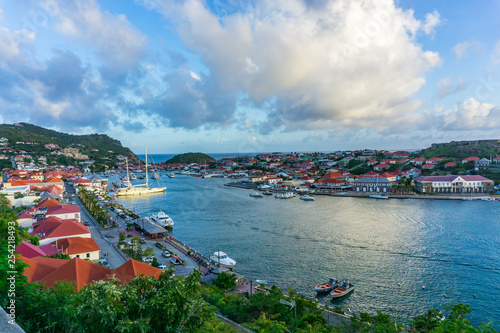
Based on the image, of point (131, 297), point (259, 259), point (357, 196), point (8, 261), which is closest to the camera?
point (131, 297)

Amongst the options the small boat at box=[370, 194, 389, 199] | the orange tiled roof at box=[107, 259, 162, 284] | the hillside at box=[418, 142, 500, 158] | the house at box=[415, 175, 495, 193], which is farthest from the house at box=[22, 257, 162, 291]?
the hillside at box=[418, 142, 500, 158]

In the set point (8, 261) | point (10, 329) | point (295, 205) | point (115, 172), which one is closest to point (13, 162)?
point (115, 172)

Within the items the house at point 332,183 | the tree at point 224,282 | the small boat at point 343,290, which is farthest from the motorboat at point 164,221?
the house at point 332,183

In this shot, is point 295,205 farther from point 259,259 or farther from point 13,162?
point 13,162

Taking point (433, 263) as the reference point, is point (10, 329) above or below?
above

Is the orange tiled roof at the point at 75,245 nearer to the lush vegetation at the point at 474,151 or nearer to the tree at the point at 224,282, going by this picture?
the tree at the point at 224,282

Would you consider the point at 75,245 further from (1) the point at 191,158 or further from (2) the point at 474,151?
(1) the point at 191,158

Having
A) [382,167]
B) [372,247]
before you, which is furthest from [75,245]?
[382,167]

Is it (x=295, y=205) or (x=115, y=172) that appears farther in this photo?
(x=115, y=172)
